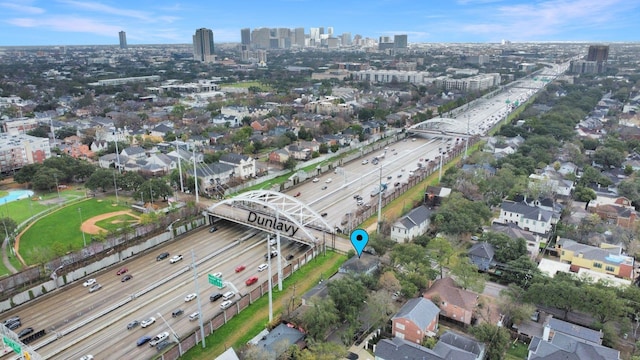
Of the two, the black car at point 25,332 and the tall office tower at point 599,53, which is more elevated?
the tall office tower at point 599,53

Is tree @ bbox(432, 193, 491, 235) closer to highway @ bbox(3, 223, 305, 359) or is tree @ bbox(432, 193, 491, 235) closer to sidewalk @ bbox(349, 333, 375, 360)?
highway @ bbox(3, 223, 305, 359)

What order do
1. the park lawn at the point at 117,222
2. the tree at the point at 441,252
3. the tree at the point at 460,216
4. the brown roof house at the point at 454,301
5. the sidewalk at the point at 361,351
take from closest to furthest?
the sidewalk at the point at 361,351, the brown roof house at the point at 454,301, the tree at the point at 441,252, the tree at the point at 460,216, the park lawn at the point at 117,222

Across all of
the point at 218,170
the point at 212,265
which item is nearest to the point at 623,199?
the point at 212,265

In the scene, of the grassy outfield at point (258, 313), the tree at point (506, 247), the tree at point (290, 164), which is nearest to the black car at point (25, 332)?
the grassy outfield at point (258, 313)

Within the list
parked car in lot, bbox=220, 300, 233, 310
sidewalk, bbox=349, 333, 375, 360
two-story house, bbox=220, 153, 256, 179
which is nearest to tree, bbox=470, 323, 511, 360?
sidewalk, bbox=349, 333, 375, 360

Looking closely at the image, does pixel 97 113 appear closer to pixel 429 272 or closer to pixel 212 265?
pixel 212 265

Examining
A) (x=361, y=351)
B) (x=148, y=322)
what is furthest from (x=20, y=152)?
(x=361, y=351)

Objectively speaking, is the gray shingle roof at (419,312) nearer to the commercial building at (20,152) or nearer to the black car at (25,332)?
the black car at (25,332)
